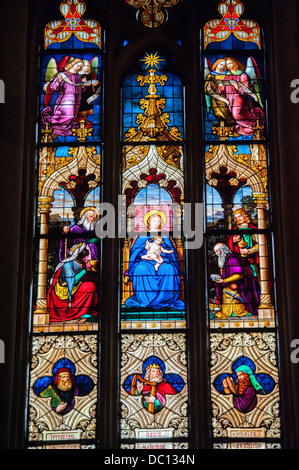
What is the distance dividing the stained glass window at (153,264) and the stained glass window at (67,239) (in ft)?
1.05

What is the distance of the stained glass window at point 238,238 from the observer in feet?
33.7

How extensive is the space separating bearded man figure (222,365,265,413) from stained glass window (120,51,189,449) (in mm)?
439

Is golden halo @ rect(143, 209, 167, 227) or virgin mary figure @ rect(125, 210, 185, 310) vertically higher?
golden halo @ rect(143, 209, 167, 227)

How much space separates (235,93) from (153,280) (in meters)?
2.38

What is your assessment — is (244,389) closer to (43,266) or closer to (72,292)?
(72,292)

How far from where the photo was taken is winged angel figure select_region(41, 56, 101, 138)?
11602 mm

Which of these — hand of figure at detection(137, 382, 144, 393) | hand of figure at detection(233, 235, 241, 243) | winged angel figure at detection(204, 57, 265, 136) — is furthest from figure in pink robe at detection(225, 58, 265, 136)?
hand of figure at detection(137, 382, 144, 393)

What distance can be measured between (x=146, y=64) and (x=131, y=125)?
783 mm

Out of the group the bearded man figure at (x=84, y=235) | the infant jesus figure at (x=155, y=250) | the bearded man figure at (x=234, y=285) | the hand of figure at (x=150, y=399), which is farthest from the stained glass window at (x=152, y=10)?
the hand of figure at (x=150, y=399)

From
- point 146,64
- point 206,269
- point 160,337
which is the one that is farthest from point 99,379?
point 146,64

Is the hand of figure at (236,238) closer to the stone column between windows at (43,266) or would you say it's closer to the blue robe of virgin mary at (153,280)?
the blue robe of virgin mary at (153,280)

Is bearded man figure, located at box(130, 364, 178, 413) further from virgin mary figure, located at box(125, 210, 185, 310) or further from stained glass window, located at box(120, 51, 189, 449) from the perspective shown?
virgin mary figure, located at box(125, 210, 185, 310)

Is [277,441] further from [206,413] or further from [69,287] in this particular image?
[69,287]

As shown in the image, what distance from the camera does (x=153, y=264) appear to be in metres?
10.9
